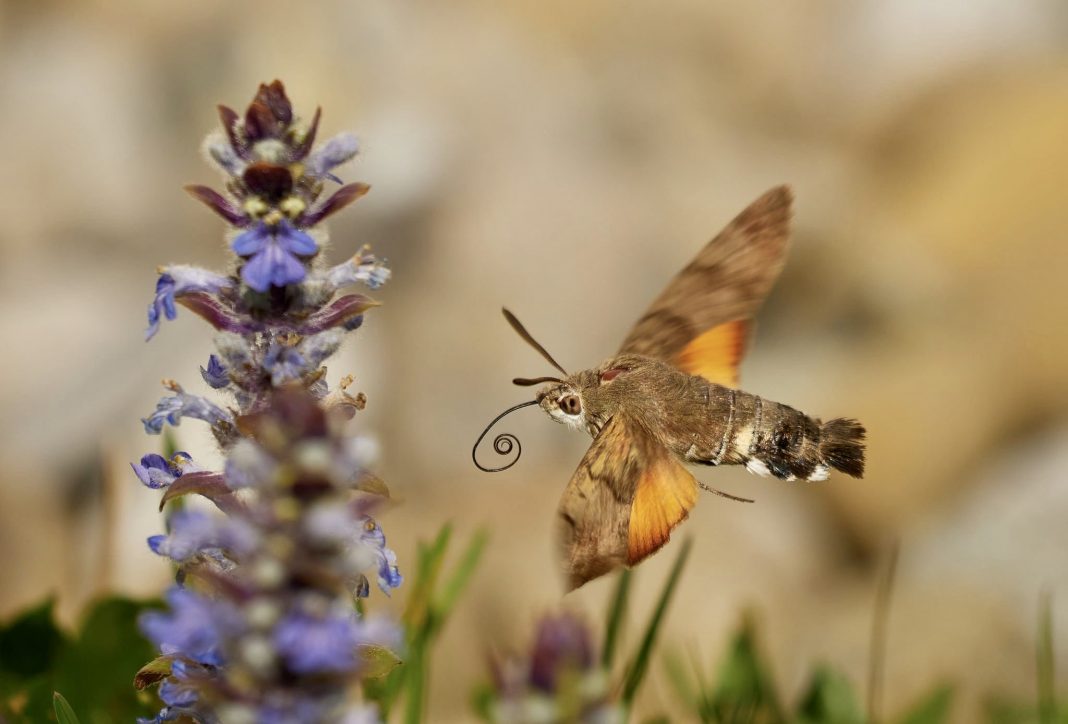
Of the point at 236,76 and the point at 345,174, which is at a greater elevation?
the point at 236,76

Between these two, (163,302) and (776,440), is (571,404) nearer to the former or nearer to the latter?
(776,440)

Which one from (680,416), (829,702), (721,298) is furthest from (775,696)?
(721,298)

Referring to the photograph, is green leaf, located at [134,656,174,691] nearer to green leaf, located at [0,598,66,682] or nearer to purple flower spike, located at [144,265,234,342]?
purple flower spike, located at [144,265,234,342]

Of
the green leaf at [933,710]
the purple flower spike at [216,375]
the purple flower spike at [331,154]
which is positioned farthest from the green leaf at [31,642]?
the green leaf at [933,710]

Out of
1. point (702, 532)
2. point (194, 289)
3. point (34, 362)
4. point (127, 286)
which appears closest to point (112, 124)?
point (127, 286)

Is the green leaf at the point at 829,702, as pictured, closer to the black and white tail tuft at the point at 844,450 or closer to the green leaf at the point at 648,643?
the black and white tail tuft at the point at 844,450

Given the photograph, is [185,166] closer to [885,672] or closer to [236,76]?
[236,76]

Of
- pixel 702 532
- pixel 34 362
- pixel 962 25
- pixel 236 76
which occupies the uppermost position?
pixel 962 25
